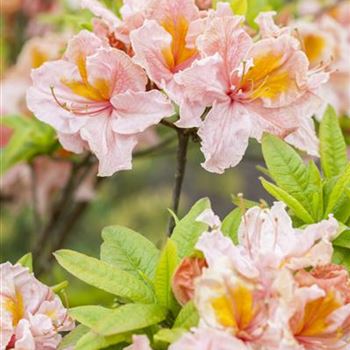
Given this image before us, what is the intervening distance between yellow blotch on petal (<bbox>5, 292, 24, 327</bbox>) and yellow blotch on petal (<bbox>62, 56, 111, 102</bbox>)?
223 millimetres

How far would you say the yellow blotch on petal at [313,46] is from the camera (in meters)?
1.37

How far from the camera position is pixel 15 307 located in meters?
0.81

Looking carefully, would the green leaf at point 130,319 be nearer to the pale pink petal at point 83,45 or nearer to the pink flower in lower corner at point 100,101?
the pink flower in lower corner at point 100,101

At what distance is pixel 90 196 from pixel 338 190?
0.87m

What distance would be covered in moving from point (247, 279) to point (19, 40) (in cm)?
145

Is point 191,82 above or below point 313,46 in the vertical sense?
above

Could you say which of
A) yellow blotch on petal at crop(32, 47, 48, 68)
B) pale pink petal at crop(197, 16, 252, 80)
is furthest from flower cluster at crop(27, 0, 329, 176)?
yellow blotch on petal at crop(32, 47, 48, 68)

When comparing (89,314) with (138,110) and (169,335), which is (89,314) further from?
(138,110)

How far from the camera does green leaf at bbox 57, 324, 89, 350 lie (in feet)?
2.61

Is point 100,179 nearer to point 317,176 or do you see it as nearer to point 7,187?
point 7,187

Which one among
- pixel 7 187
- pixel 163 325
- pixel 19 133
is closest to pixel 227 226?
pixel 163 325

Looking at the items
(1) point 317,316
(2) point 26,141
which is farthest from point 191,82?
(2) point 26,141

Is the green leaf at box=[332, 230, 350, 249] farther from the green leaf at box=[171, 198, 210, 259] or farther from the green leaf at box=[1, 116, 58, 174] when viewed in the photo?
the green leaf at box=[1, 116, 58, 174]

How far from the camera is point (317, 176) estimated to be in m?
0.88
